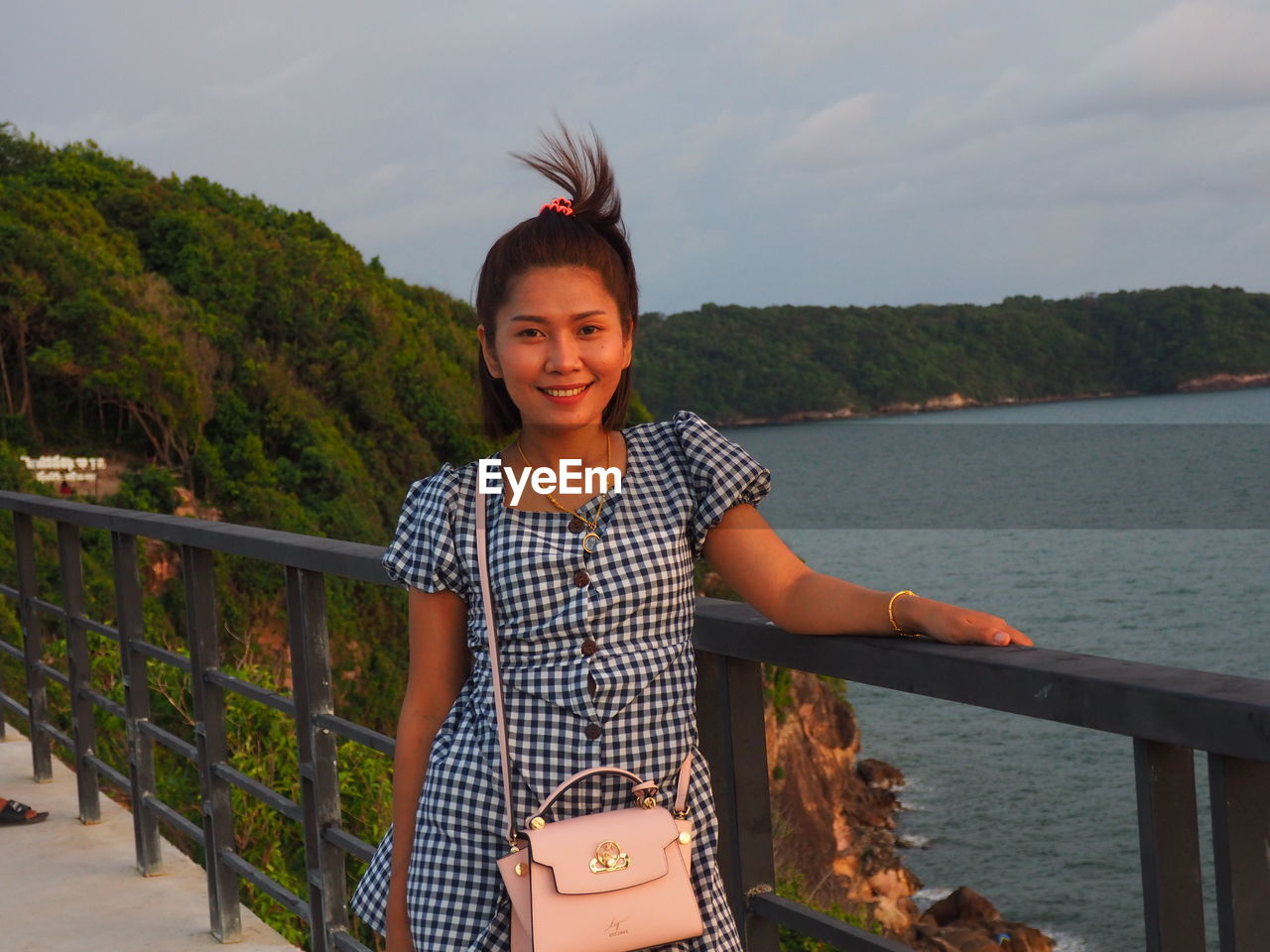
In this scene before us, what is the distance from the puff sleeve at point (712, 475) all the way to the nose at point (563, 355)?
0.14 m

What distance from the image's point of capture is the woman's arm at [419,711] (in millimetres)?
1440

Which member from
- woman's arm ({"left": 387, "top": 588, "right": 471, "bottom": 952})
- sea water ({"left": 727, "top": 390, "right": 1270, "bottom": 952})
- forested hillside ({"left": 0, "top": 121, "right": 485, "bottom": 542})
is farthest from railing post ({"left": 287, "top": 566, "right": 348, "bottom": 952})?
forested hillside ({"left": 0, "top": 121, "right": 485, "bottom": 542})

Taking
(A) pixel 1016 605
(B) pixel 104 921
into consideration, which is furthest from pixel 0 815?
(A) pixel 1016 605

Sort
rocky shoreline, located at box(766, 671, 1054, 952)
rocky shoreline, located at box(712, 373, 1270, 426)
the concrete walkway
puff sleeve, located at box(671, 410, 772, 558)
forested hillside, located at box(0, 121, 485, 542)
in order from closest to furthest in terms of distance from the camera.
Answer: puff sleeve, located at box(671, 410, 772, 558) → the concrete walkway → rocky shoreline, located at box(766, 671, 1054, 952) → forested hillside, located at box(0, 121, 485, 542) → rocky shoreline, located at box(712, 373, 1270, 426)

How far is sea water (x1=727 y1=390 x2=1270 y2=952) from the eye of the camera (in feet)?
93.4

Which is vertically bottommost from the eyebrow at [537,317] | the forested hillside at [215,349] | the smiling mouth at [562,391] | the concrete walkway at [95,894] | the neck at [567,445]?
the concrete walkway at [95,894]

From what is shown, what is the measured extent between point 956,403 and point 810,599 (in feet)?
197

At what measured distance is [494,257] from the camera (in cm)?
141

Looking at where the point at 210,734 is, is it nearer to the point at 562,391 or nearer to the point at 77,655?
the point at 77,655

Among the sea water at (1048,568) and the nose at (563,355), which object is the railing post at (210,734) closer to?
the nose at (563,355)

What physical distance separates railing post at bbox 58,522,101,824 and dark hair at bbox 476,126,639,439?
2174 mm


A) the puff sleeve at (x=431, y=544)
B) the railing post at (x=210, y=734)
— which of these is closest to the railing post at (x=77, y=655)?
the railing post at (x=210, y=734)

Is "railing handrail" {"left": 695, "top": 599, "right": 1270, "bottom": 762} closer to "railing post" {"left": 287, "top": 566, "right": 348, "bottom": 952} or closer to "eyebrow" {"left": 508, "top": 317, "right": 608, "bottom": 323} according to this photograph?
"eyebrow" {"left": 508, "top": 317, "right": 608, "bottom": 323}

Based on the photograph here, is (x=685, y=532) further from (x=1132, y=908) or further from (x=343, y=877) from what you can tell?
(x=1132, y=908)
